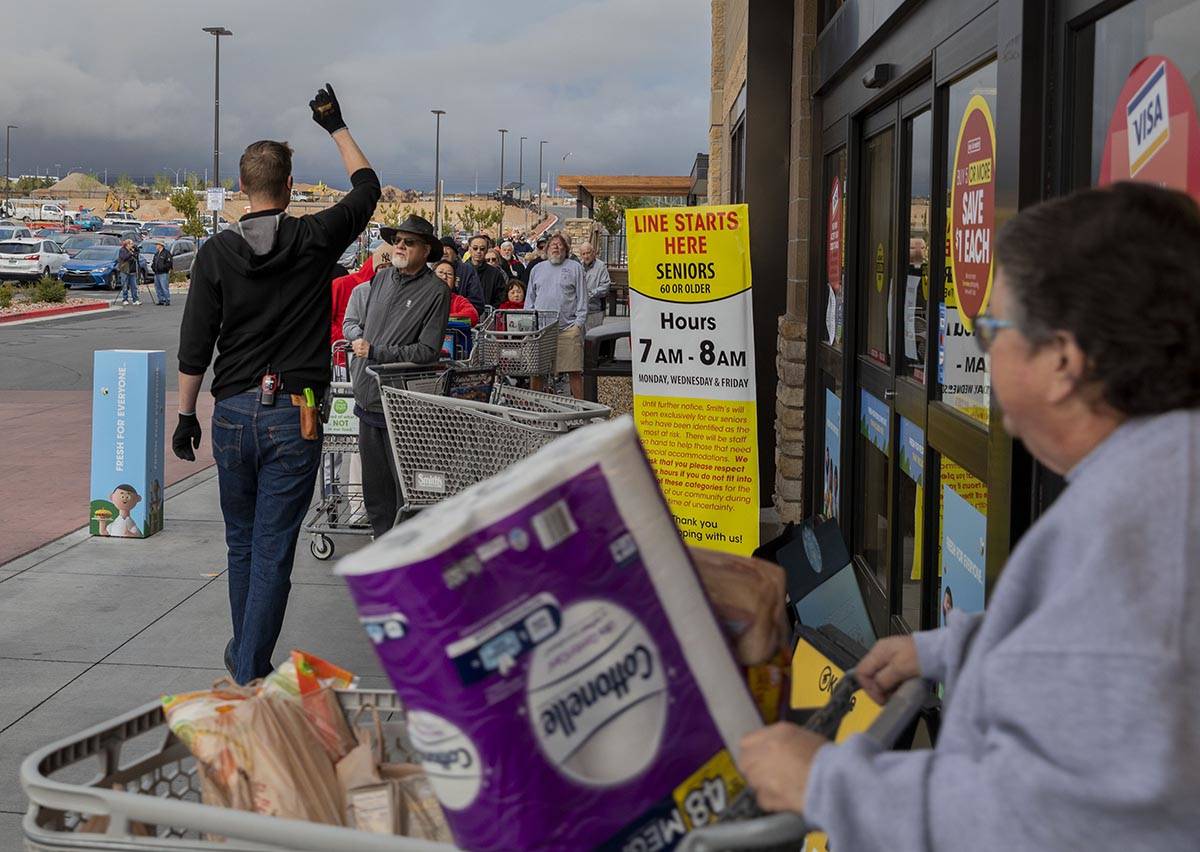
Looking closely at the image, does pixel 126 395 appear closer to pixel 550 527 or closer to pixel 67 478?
pixel 67 478

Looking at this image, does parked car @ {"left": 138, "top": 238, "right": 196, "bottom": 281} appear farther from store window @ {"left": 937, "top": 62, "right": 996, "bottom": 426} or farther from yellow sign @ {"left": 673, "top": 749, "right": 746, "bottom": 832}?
yellow sign @ {"left": 673, "top": 749, "right": 746, "bottom": 832}

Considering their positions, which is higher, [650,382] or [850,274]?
[850,274]

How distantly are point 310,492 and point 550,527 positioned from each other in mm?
3783

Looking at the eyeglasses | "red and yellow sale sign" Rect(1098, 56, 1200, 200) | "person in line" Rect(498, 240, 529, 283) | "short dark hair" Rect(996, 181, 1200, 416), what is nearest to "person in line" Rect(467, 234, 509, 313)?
"person in line" Rect(498, 240, 529, 283)

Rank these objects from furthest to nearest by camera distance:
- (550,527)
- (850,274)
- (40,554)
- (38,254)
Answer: (38,254)
(40,554)
(850,274)
(550,527)

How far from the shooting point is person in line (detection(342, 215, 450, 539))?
7.01m

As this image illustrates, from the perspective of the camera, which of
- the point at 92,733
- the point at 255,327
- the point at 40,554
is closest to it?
the point at 92,733

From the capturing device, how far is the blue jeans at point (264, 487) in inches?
202

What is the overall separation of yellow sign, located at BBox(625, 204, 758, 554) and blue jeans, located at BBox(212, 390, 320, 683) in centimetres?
161

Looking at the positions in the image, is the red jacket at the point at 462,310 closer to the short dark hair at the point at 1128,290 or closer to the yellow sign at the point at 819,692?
the yellow sign at the point at 819,692

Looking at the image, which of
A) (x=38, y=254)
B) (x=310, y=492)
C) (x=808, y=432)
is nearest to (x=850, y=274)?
(x=808, y=432)

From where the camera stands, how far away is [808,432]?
7.43 meters

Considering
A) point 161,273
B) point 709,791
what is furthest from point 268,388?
point 161,273

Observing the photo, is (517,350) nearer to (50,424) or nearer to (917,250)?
(50,424)
